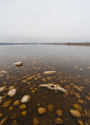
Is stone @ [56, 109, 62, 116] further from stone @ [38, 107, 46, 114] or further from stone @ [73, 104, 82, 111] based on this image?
stone @ [73, 104, 82, 111]

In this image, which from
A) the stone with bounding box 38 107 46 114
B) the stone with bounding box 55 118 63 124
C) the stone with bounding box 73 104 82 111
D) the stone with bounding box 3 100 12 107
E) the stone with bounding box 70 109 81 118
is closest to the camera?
the stone with bounding box 55 118 63 124

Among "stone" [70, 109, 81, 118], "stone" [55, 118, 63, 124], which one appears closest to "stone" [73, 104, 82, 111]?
"stone" [70, 109, 81, 118]

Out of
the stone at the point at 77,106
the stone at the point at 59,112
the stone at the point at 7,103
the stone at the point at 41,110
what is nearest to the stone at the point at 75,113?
the stone at the point at 77,106

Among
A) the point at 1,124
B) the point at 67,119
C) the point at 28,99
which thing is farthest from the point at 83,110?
the point at 1,124

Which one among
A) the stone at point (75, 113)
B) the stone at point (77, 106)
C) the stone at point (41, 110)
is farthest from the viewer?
the stone at point (77, 106)

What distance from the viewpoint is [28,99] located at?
3.17 meters

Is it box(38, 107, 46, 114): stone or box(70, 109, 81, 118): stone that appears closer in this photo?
box(70, 109, 81, 118): stone

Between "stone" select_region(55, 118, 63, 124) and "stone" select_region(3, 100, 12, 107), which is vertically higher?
"stone" select_region(55, 118, 63, 124)

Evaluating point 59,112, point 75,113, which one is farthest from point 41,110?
point 75,113

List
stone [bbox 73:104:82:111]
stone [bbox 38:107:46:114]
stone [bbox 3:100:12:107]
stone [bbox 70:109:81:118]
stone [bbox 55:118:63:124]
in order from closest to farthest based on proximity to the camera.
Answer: stone [bbox 55:118:63:124] → stone [bbox 70:109:81:118] → stone [bbox 38:107:46:114] → stone [bbox 73:104:82:111] → stone [bbox 3:100:12:107]

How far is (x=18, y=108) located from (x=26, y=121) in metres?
0.67

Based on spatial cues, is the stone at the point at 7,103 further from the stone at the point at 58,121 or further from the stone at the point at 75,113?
the stone at the point at 75,113

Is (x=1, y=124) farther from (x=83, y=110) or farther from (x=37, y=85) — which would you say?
(x=83, y=110)

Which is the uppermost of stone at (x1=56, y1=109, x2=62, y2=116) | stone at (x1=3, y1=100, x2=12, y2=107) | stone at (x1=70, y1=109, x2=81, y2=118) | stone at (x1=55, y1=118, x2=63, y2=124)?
stone at (x1=70, y1=109, x2=81, y2=118)
